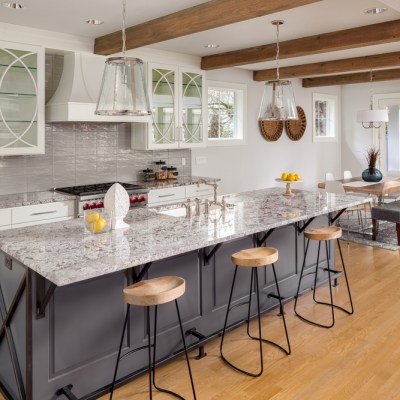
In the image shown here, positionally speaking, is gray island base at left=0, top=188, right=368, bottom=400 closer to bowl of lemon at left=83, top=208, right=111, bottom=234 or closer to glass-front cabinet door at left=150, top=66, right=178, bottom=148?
bowl of lemon at left=83, top=208, right=111, bottom=234

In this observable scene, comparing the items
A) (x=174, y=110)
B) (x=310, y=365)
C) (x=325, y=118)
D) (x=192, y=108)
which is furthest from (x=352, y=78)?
(x=310, y=365)

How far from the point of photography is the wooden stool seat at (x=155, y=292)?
2070 mm

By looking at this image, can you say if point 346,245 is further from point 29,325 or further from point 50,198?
point 29,325

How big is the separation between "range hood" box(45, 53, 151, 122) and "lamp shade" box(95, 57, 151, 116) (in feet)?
6.39

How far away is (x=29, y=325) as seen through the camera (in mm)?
2123

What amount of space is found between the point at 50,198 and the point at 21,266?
1963 mm

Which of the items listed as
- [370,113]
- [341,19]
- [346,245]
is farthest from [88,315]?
[370,113]

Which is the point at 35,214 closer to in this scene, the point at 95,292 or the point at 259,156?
the point at 95,292

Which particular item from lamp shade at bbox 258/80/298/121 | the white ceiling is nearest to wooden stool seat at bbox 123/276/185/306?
lamp shade at bbox 258/80/298/121

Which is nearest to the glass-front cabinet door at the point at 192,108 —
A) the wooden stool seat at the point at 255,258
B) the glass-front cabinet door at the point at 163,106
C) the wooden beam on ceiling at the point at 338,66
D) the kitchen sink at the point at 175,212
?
the glass-front cabinet door at the point at 163,106

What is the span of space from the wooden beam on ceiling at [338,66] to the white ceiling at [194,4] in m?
1.66

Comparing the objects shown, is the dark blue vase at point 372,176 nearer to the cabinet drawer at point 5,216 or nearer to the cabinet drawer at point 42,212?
the cabinet drawer at point 42,212

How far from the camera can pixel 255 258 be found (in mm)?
2646

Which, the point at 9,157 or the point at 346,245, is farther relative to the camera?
the point at 346,245
